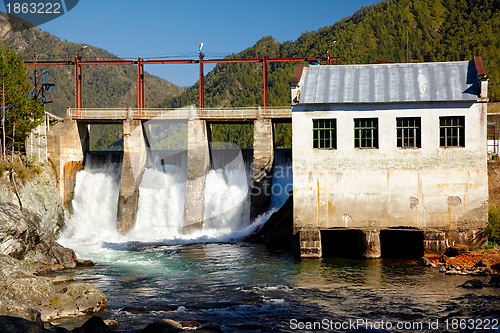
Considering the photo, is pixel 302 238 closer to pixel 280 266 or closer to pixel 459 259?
pixel 280 266

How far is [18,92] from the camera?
46.6 metres

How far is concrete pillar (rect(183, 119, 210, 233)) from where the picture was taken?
1921 inches

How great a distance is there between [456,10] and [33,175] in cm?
14171

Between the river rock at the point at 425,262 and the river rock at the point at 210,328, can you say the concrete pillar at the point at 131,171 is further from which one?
the river rock at the point at 210,328

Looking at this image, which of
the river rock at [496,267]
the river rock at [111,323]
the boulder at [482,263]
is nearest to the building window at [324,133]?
the boulder at [482,263]

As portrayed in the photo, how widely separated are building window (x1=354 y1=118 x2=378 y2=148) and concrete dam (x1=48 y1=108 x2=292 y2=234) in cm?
1813

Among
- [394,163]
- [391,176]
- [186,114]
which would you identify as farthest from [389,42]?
[391,176]

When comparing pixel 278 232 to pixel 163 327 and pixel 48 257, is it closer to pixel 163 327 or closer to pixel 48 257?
pixel 48 257

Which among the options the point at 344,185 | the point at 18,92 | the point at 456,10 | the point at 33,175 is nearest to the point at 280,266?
the point at 344,185

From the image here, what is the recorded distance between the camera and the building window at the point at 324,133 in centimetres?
3162

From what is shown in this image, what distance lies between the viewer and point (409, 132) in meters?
31.1

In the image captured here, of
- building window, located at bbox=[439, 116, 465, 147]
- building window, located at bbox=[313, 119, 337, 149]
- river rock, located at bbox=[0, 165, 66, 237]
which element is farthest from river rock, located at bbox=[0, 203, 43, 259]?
building window, located at bbox=[439, 116, 465, 147]

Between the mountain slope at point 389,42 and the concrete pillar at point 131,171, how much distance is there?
82164mm

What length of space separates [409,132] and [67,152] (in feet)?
109
